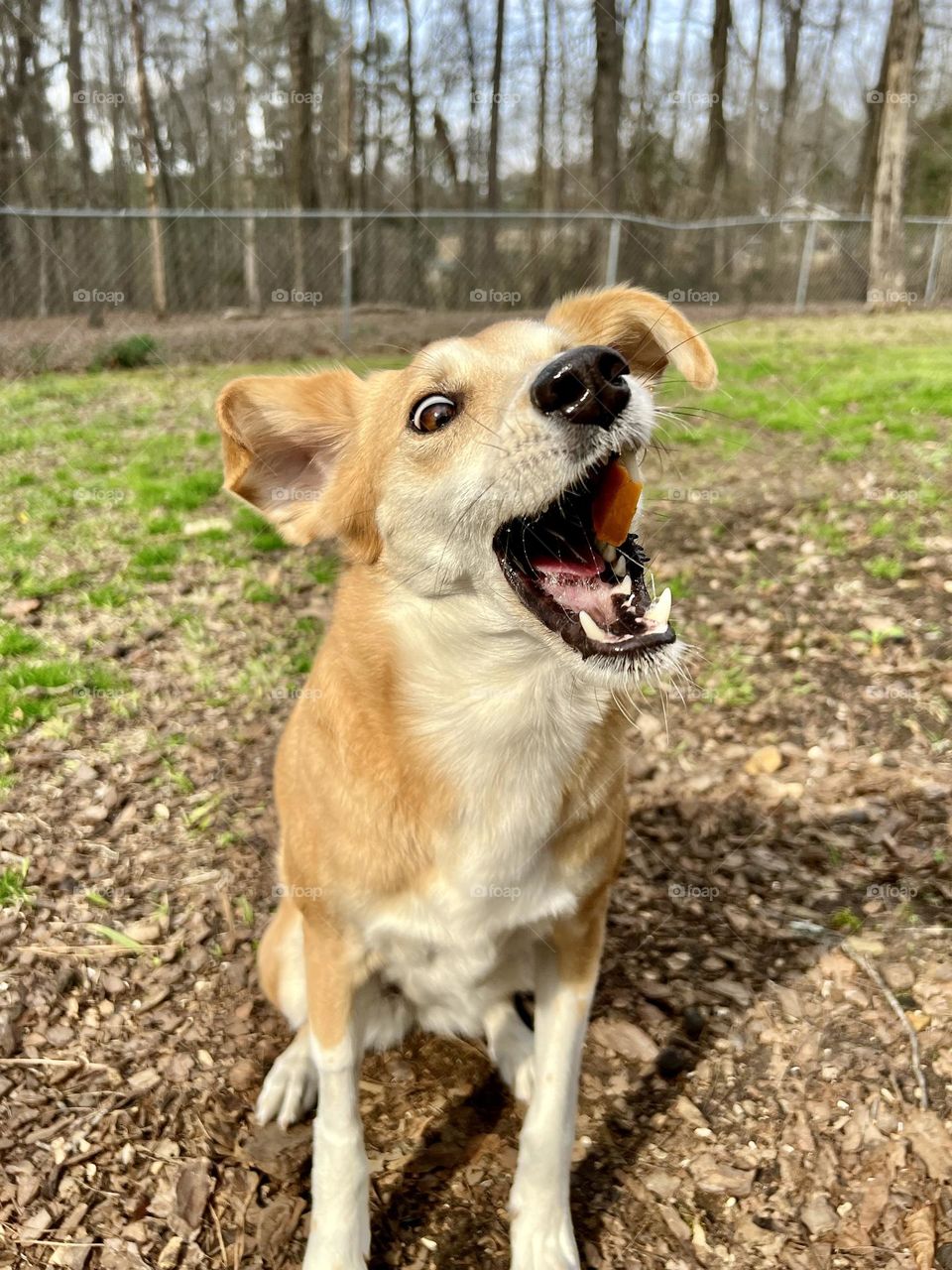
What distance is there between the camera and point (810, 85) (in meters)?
30.4

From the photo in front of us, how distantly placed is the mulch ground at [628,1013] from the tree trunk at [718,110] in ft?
72.5

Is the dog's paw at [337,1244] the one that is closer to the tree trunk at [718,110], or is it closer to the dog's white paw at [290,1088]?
the dog's white paw at [290,1088]

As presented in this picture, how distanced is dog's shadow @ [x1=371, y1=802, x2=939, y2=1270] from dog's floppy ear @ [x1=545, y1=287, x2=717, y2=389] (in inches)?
77.4

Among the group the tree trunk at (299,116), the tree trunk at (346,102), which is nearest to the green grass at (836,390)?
the tree trunk at (299,116)

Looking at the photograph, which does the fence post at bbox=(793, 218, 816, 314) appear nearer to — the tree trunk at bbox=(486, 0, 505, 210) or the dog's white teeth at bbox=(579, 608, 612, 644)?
the tree trunk at bbox=(486, 0, 505, 210)

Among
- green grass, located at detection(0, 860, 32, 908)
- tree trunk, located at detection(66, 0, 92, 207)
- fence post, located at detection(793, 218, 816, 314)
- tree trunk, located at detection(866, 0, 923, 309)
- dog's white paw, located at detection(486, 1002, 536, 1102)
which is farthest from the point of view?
Answer: fence post, located at detection(793, 218, 816, 314)

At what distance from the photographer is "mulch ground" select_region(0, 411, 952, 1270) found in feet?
8.12

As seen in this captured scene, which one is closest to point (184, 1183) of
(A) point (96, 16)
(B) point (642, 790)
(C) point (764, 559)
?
(B) point (642, 790)

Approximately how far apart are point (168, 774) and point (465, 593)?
237 cm

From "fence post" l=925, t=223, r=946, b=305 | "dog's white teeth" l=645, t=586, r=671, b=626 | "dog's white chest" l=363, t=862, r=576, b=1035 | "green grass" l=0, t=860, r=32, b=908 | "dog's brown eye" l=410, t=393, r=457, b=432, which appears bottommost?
"green grass" l=0, t=860, r=32, b=908

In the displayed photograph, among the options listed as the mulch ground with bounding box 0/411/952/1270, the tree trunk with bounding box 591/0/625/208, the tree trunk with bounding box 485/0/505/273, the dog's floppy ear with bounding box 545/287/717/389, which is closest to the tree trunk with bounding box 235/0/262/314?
the tree trunk with bounding box 591/0/625/208

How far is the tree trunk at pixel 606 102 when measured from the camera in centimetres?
1406

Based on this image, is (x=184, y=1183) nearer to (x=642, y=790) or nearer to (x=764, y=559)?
(x=642, y=790)

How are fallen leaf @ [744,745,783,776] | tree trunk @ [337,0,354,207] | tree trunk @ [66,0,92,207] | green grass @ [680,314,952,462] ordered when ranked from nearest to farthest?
1. fallen leaf @ [744,745,783,776]
2. green grass @ [680,314,952,462]
3. tree trunk @ [66,0,92,207]
4. tree trunk @ [337,0,354,207]
